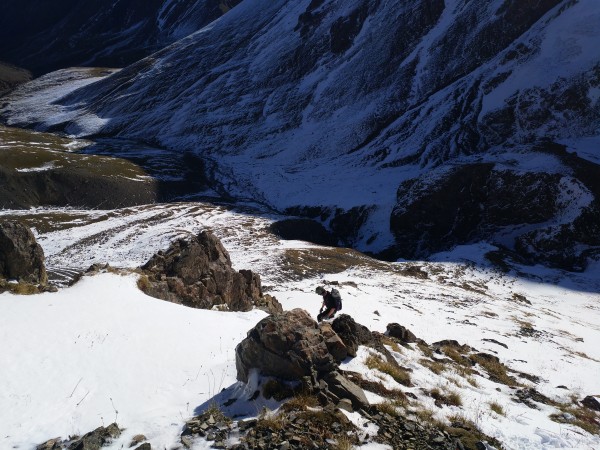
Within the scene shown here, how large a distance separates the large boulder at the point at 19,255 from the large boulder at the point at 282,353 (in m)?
14.6

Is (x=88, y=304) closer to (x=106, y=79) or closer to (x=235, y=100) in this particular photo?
(x=235, y=100)

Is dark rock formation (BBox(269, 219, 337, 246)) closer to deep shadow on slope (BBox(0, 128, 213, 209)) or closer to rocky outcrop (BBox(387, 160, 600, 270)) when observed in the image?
rocky outcrop (BBox(387, 160, 600, 270))

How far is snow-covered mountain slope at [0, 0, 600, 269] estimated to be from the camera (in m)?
65.7

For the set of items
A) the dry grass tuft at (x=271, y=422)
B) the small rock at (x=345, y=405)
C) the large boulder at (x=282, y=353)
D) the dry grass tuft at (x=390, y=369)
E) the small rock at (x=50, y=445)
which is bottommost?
the small rock at (x=50, y=445)

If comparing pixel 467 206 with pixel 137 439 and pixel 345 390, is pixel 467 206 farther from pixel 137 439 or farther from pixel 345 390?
pixel 137 439

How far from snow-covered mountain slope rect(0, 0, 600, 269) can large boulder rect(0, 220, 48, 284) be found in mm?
50829

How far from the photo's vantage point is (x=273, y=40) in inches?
5827

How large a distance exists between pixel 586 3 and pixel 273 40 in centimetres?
8997

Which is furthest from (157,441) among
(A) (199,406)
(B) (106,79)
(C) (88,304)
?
(B) (106,79)

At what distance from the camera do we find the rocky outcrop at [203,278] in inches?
858

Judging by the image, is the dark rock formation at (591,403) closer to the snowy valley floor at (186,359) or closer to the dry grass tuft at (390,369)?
the snowy valley floor at (186,359)

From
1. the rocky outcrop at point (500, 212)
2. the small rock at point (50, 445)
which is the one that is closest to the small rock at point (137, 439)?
the small rock at point (50, 445)

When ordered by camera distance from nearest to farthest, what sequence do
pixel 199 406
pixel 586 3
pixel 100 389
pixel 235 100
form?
pixel 199 406, pixel 100 389, pixel 586 3, pixel 235 100

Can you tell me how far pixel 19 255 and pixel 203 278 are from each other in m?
8.57
